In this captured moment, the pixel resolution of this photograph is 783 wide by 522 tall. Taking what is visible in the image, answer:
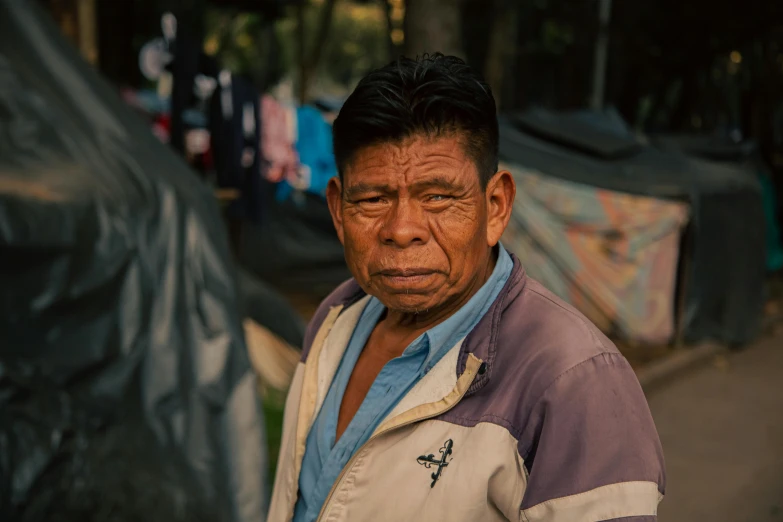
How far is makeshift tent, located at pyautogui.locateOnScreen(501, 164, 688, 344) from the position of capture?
8.41 m

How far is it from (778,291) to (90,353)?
11.5 metres

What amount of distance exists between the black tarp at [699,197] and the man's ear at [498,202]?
723cm

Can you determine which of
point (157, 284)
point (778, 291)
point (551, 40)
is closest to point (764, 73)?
point (778, 291)

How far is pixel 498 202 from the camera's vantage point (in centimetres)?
162

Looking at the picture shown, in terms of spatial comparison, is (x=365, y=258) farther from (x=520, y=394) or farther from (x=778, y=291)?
(x=778, y=291)

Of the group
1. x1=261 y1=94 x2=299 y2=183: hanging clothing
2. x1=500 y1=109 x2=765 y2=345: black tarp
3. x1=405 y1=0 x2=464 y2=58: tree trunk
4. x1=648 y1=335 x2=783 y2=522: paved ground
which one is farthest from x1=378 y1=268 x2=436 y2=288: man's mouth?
x1=500 y1=109 x2=765 y2=345: black tarp

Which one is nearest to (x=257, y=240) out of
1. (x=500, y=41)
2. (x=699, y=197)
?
(x=500, y=41)

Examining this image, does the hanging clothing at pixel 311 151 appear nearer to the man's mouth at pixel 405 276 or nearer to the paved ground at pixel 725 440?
the paved ground at pixel 725 440

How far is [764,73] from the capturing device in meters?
16.1

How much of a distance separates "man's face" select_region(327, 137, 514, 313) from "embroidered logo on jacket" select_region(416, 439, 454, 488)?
28 centimetres

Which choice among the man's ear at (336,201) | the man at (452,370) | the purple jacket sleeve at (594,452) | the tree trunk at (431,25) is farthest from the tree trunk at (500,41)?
the purple jacket sleeve at (594,452)

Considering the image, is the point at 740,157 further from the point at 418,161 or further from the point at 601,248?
the point at 418,161

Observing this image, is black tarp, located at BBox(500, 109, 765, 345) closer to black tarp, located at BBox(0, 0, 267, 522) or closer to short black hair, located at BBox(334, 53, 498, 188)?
black tarp, located at BBox(0, 0, 267, 522)

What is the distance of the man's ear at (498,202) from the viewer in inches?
62.7
